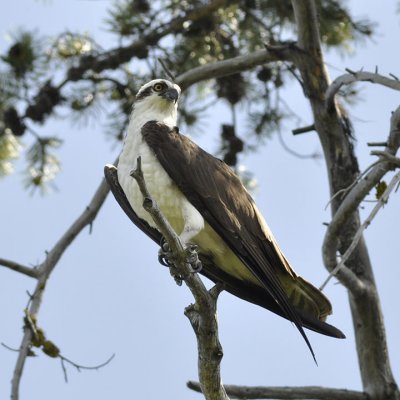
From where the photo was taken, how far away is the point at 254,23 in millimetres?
8266

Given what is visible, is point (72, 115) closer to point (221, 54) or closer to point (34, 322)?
point (221, 54)

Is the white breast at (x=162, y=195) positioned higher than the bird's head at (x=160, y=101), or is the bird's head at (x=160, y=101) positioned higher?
the bird's head at (x=160, y=101)

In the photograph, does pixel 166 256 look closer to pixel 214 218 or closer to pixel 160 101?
pixel 214 218

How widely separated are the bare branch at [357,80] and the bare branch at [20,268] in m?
2.40

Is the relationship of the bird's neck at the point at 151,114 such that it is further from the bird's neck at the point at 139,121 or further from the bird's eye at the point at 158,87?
the bird's eye at the point at 158,87

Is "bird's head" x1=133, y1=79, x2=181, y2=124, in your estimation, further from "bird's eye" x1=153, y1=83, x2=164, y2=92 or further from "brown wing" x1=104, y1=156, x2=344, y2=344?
"brown wing" x1=104, y1=156, x2=344, y2=344

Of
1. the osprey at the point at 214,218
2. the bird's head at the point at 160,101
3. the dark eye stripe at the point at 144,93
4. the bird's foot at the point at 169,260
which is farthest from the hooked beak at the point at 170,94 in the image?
the bird's foot at the point at 169,260

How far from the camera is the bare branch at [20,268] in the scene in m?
6.29

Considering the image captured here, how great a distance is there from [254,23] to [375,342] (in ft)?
10.3

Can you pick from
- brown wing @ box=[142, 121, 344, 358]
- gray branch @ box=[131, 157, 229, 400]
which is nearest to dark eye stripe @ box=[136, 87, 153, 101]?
brown wing @ box=[142, 121, 344, 358]

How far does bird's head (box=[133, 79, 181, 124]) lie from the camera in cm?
613

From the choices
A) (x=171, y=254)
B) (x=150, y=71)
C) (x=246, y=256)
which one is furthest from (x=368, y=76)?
(x=150, y=71)

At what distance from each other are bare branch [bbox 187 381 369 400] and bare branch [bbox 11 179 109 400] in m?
1.05

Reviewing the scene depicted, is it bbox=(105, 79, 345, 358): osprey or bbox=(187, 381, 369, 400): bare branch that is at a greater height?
bbox=(105, 79, 345, 358): osprey
